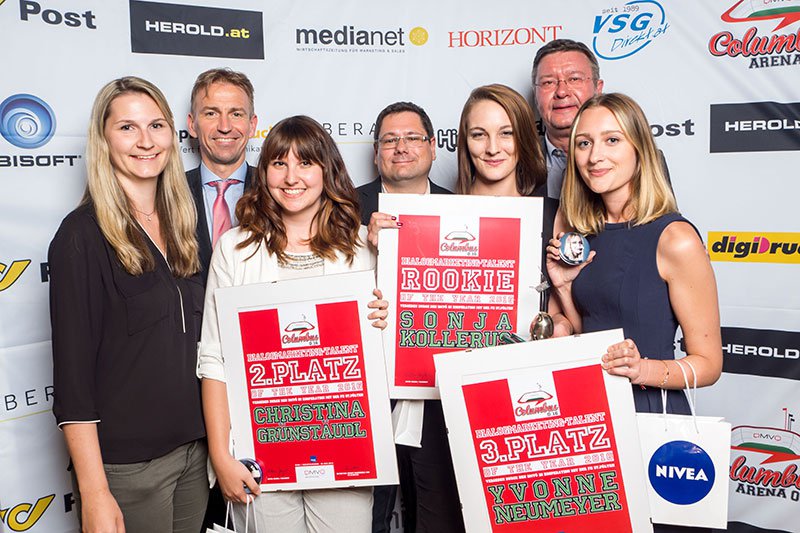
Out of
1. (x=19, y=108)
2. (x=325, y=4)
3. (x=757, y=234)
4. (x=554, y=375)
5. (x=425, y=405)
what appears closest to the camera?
(x=554, y=375)

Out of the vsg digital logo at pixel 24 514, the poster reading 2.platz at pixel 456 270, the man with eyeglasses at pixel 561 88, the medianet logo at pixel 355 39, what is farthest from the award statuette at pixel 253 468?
the medianet logo at pixel 355 39

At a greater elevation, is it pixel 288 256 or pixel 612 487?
pixel 288 256

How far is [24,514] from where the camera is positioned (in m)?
2.64

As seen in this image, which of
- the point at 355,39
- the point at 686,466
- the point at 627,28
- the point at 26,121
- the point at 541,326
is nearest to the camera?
the point at 686,466

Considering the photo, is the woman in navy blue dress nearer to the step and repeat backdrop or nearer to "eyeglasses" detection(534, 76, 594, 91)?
"eyeglasses" detection(534, 76, 594, 91)

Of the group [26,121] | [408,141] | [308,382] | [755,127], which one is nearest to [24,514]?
[26,121]

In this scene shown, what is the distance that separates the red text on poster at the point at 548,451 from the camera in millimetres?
1635

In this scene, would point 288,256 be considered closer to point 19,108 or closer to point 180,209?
point 180,209

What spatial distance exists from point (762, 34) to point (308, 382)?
2.51 meters

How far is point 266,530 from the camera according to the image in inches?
72.9

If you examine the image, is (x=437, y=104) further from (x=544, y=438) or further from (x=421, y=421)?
(x=544, y=438)

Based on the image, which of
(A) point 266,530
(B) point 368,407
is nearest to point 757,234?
(B) point 368,407

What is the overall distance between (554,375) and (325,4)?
7.59 feet

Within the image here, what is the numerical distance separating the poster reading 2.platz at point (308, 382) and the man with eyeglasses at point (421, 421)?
0.29m
